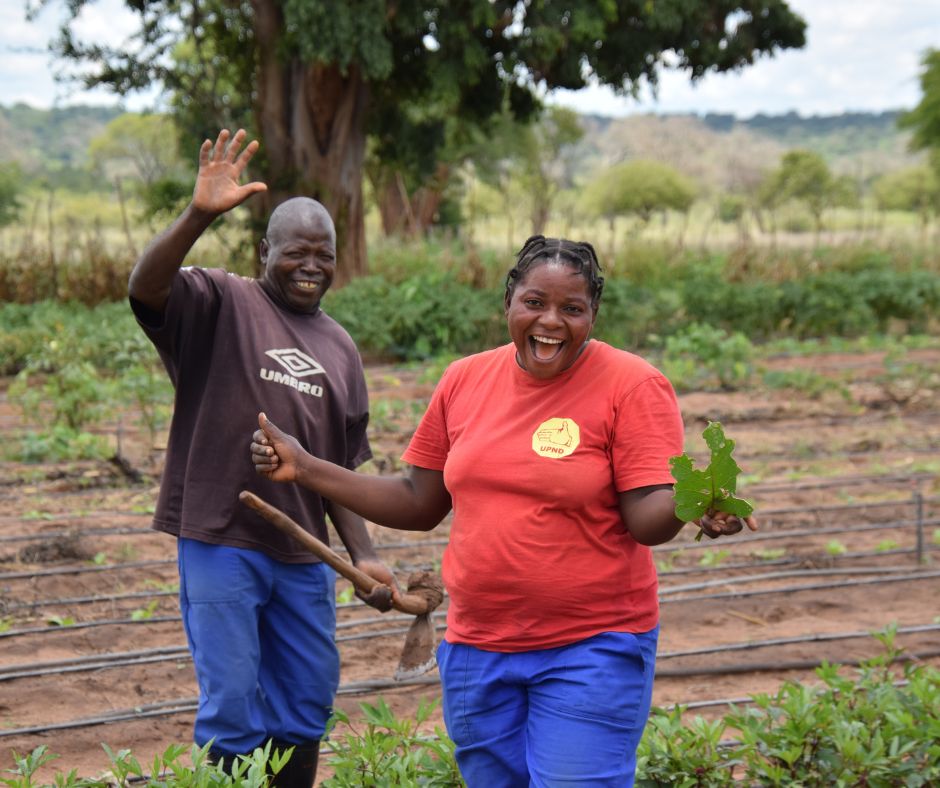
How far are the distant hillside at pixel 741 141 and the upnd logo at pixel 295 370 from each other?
200ft

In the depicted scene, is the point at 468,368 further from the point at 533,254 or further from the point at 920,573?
the point at 920,573

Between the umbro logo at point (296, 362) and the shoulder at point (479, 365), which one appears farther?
the umbro logo at point (296, 362)

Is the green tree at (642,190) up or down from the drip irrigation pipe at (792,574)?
up

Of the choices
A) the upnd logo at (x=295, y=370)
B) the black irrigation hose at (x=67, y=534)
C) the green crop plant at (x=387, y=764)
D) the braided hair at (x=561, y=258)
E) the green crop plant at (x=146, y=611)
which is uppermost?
the braided hair at (x=561, y=258)

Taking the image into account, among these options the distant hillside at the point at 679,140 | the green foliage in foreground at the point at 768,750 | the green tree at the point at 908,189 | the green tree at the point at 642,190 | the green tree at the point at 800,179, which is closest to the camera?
the green foliage in foreground at the point at 768,750

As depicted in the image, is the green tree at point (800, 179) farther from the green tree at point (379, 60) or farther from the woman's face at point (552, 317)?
the woman's face at point (552, 317)

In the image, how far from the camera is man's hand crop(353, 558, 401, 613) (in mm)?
2768

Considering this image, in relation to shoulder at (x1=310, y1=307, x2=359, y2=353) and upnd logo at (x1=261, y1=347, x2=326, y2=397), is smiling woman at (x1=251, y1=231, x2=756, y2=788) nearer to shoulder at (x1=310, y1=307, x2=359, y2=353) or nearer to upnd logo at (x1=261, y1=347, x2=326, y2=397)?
upnd logo at (x1=261, y1=347, x2=326, y2=397)

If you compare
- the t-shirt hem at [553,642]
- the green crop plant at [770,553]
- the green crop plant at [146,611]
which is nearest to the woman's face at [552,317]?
the t-shirt hem at [553,642]

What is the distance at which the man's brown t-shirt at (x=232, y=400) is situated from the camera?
2.87 meters

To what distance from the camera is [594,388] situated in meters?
2.28

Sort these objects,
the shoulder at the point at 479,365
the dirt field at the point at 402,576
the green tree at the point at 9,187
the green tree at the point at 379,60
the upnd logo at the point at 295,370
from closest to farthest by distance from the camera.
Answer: the shoulder at the point at 479,365, the upnd logo at the point at 295,370, the dirt field at the point at 402,576, the green tree at the point at 379,60, the green tree at the point at 9,187

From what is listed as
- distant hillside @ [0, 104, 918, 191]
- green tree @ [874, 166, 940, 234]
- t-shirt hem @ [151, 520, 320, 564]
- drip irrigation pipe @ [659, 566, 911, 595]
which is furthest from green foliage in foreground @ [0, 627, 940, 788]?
distant hillside @ [0, 104, 918, 191]

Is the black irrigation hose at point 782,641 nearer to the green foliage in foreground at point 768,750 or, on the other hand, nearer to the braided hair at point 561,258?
the green foliage in foreground at point 768,750
